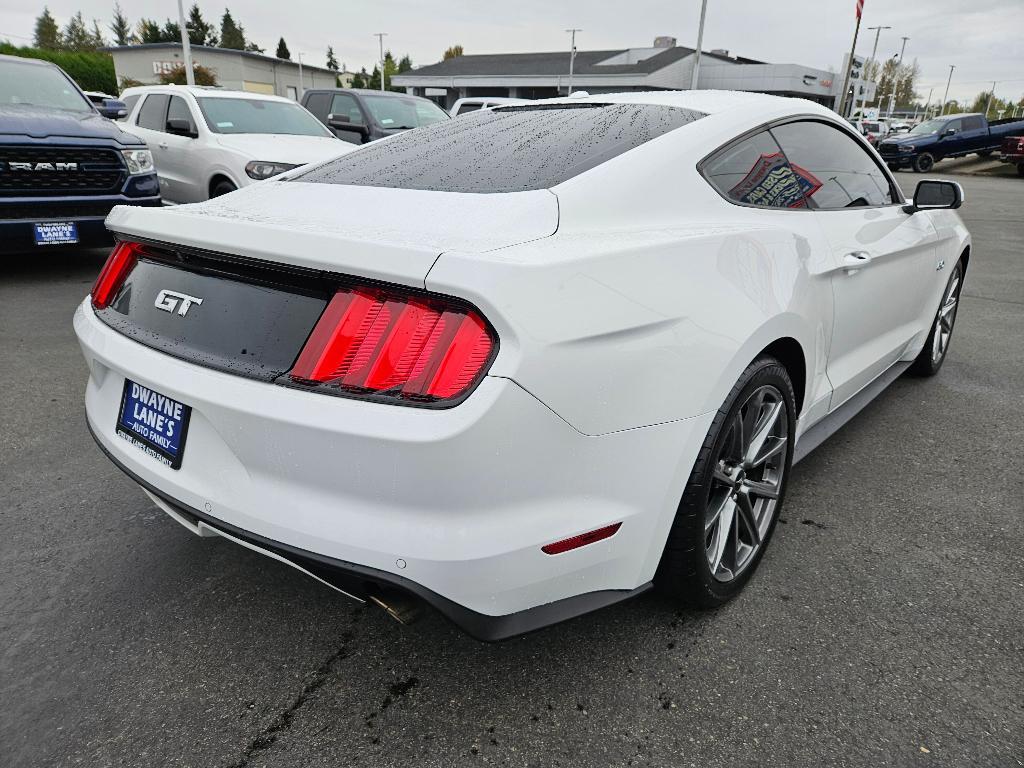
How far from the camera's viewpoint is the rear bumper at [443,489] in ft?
4.78

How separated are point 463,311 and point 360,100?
34.5 ft

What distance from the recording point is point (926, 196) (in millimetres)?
3291

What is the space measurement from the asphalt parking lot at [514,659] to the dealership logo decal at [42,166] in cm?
384

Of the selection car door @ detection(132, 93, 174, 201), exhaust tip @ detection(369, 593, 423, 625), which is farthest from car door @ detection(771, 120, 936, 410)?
car door @ detection(132, 93, 174, 201)

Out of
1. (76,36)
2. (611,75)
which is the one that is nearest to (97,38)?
(76,36)

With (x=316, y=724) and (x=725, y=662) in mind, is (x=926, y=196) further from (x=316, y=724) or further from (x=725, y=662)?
(x=316, y=724)

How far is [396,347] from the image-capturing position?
151cm

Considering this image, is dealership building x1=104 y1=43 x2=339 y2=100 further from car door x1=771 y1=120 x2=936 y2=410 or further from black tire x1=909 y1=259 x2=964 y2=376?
car door x1=771 y1=120 x2=936 y2=410

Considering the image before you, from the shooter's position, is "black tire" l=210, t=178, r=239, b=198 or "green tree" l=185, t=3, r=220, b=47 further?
"green tree" l=185, t=3, r=220, b=47

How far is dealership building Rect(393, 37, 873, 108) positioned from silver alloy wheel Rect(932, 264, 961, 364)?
161 feet

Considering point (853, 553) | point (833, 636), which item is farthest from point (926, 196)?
point (833, 636)

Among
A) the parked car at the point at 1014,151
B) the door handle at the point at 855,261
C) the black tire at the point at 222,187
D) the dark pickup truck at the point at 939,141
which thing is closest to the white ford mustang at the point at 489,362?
the door handle at the point at 855,261

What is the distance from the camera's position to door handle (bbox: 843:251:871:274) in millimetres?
2561

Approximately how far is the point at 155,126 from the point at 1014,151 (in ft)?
82.6
